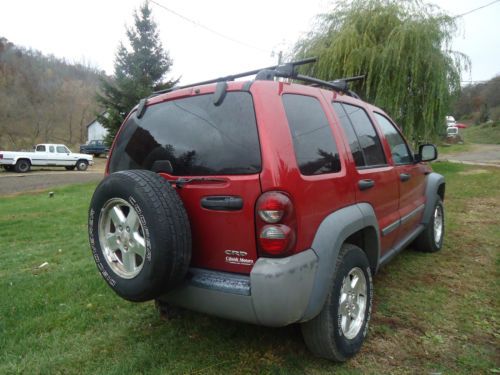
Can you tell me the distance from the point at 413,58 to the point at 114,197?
12.1m

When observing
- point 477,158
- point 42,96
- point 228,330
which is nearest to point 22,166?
point 228,330

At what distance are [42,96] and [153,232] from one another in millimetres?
67837

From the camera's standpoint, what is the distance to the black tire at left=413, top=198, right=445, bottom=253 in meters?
4.44

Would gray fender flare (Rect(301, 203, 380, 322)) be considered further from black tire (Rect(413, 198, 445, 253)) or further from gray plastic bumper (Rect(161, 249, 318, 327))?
black tire (Rect(413, 198, 445, 253))

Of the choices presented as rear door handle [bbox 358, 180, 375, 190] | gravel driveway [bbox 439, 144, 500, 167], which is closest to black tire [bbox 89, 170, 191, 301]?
rear door handle [bbox 358, 180, 375, 190]

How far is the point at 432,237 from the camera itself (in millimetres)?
4488

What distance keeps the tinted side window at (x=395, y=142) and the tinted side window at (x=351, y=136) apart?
773 mm

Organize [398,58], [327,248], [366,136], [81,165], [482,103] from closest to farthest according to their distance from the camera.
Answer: [327,248], [366,136], [398,58], [81,165], [482,103]

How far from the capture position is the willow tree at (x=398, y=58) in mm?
11875

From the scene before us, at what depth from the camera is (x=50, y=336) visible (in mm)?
2816

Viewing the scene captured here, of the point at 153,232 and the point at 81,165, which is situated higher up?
the point at 81,165

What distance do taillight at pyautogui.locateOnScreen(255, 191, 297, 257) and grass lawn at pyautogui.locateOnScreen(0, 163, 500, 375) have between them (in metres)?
0.89

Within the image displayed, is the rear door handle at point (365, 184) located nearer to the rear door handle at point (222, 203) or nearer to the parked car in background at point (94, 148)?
the rear door handle at point (222, 203)

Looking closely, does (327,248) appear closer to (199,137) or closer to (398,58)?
(199,137)
